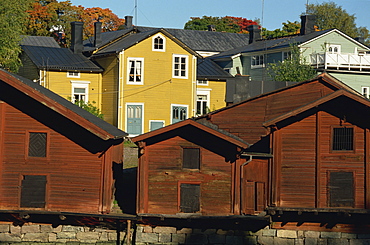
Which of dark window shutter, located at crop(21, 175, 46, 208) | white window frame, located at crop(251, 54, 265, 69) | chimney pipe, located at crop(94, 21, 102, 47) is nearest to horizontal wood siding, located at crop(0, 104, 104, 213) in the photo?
dark window shutter, located at crop(21, 175, 46, 208)

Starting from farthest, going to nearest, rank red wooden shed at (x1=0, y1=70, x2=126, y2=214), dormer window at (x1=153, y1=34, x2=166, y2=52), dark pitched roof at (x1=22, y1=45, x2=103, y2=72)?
dark pitched roof at (x1=22, y1=45, x2=103, y2=72), dormer window at (x1=153, y1=34, x2=166, y2=52), red wooden shed at (x1=0, y1=70, x2=126, y2=214)

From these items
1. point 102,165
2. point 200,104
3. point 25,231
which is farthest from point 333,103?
point 200,104

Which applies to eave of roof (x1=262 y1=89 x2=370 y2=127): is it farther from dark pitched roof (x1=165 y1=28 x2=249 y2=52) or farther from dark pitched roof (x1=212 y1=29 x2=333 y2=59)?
dark pitched roof (x1=165 y1=28 x2=249 y2=52)

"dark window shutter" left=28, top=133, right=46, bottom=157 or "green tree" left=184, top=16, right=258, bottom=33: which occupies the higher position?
"green tree" left=184, top=16, right=258, bottom=33

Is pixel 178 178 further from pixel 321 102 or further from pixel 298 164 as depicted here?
pixel 321 102

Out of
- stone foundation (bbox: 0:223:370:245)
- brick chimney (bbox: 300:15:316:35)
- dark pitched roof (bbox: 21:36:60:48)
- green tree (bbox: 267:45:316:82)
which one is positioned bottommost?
stone foundation (bbox: 0:223:370:245)

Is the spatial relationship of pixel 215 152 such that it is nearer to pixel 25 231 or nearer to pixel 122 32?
pixel 25 231

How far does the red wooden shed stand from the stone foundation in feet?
3.21

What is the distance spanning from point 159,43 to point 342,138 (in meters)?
22.1

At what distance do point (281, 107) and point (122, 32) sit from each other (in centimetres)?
2510

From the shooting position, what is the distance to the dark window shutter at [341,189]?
28.8 meters

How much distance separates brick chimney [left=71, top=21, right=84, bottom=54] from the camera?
52.0 metres

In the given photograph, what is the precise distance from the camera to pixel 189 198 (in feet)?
96.3

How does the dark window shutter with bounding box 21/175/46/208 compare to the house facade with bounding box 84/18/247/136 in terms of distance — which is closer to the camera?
the dark window shutter with bounding box 21/175/46/208
